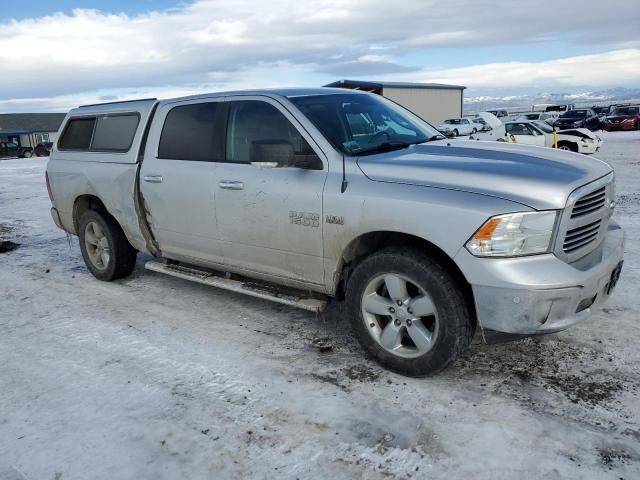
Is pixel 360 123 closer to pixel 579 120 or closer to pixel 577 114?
pixel 579 120

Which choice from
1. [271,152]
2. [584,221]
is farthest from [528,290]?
[271,152]

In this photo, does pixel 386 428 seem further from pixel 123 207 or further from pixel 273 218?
pixel 123 207

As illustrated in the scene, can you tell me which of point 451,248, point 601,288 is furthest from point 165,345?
point 601,288

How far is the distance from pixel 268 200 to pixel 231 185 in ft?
1.36

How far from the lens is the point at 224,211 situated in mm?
4426

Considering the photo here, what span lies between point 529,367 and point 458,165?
146cm

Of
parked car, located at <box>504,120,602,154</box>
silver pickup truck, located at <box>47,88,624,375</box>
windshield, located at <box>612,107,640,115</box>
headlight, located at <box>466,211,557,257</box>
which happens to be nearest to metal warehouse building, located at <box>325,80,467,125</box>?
windshield, located at <box>612,107,640,115</box>

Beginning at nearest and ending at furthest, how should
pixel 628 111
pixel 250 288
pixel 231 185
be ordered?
pixel 231 185 < pixel 250 288 < pixel 628 111

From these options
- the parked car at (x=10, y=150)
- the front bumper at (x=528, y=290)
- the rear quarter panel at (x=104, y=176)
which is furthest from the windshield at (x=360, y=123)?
the parked car at (x=10, y=150)

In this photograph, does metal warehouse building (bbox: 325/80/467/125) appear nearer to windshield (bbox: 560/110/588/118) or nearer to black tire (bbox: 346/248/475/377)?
windshield (bbox: 560/110/588/118)

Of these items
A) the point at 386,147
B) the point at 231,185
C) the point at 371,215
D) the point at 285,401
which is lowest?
the point at 285,401

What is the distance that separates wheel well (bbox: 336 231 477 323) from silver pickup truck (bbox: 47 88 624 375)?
0.03 feet

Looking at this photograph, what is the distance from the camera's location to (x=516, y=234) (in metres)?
3.07

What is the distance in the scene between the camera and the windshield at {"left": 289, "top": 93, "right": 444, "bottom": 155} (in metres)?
4.04
